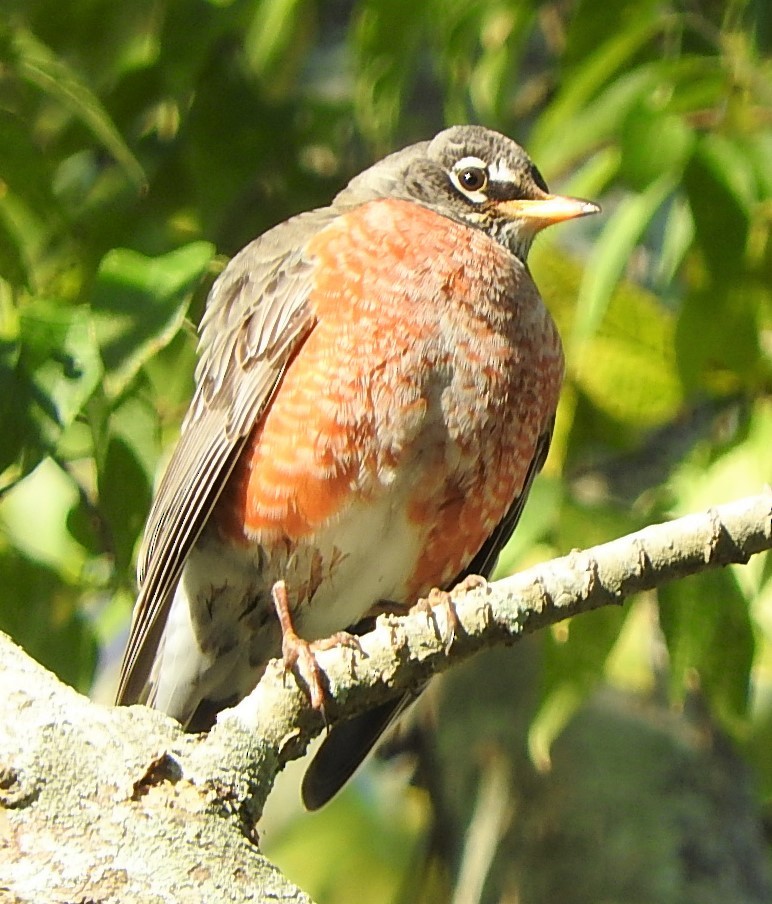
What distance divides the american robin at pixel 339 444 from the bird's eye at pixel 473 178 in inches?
7.1

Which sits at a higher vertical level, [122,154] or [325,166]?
[122,154]

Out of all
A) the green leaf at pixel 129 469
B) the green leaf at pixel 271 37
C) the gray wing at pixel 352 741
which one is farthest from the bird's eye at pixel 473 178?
the green leaf at pixel 129 469

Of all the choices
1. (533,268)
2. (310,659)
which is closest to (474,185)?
(533,268)

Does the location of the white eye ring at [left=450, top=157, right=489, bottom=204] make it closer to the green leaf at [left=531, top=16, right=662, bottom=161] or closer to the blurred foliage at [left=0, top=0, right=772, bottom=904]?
the blurred foliage at [left=0, top=0, right=772, bottom=904]

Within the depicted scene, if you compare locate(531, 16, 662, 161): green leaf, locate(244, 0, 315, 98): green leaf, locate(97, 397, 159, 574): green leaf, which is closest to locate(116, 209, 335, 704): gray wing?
locate(97, 397, 159, 574): green leaf

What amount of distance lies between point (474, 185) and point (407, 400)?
35.1 inches

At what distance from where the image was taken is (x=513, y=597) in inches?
97.4

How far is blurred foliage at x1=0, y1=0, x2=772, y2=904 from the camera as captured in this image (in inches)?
111

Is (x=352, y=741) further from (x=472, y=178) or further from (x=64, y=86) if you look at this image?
(x=64, y=86)

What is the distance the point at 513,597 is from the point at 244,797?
593 millimetres

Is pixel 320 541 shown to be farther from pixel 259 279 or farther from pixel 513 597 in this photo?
pixel 513 597

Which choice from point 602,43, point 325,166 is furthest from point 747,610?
point 325,166

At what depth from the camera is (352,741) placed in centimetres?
349

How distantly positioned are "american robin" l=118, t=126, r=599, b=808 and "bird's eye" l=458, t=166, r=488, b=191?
7.1 inches
